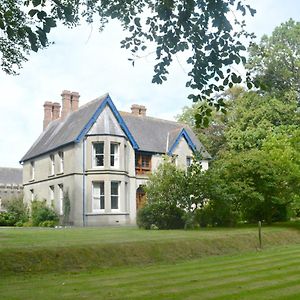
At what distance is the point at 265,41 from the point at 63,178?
2794 cm

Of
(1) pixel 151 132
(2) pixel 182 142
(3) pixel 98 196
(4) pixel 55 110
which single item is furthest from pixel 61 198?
(2) pixel 182 142

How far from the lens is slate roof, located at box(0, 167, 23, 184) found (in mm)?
62984

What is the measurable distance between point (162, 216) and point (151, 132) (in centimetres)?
1658

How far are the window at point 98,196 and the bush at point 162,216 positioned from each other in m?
8.61

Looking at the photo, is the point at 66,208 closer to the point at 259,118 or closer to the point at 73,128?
the point at 73,128

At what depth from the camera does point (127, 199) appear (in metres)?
35.6

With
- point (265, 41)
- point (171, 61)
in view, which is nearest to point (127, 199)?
point (265, 41)

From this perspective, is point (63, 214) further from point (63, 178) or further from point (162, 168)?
point (162, 168)

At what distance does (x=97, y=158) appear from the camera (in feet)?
113

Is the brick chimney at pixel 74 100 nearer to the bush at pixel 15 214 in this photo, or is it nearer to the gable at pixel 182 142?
the gable at pixel 182 142

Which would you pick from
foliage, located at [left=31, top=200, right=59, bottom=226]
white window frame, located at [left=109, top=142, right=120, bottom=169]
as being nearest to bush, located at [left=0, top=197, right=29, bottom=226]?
foliage, located at [left=31, top=200, right=59, bottom=226]

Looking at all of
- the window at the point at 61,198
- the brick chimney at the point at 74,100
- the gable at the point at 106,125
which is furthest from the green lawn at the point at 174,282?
the brick chimney at the point at 74,100

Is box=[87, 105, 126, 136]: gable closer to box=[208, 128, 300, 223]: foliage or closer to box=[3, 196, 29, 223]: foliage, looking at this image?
box=[208, 128, 300, 223]: foliage

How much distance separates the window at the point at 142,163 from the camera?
125ft
